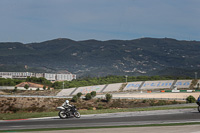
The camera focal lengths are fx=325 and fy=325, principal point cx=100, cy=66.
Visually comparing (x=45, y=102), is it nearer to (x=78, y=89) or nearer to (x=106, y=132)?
(x=78, y=89)

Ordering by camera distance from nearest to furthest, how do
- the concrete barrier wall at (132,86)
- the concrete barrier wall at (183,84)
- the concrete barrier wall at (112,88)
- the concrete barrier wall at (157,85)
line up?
1. the concrete barrier wall at (183,84)
2. the concrete barrier wall at (157,85)
3. the concrete barrier wall at (132,86)
4. the concrete barrier wall at (112,88)

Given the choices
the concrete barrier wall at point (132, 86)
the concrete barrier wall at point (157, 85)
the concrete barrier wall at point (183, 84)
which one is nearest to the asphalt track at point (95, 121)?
the concrete barrier wall at point (132, 86)

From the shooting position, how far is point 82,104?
106812 mm

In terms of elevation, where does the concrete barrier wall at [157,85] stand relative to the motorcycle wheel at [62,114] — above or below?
above

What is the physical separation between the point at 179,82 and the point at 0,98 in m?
96.1

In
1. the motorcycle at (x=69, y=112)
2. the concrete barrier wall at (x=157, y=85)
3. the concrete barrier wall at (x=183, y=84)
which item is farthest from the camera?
the concrete barrier wall at (x=157, y=85)

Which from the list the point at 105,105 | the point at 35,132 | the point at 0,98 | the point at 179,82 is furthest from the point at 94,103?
the point at 35,132

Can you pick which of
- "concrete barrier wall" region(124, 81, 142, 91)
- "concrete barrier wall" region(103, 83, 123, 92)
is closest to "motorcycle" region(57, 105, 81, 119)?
"concrete barrier wall" region(124, 81, 142, 91)

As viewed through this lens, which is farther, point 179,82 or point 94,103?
point 179,82

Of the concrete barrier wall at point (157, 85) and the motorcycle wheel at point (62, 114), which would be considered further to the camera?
the concrete barrier wall at point (157, 85)

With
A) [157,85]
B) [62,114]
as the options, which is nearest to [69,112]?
[62,114]

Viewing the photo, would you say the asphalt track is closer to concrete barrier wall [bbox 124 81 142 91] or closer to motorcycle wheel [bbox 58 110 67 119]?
motorcycle wheel [bbox 58 110 67 119]

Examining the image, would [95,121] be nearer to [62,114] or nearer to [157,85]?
[62,114]

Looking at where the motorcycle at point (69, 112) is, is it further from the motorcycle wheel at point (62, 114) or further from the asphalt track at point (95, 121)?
the asphalt track at point (95, 121)
